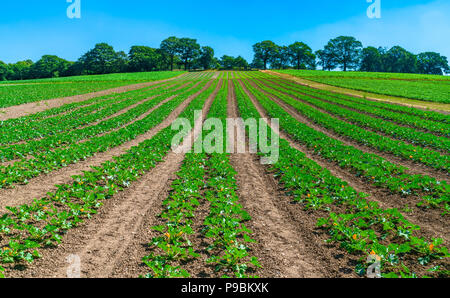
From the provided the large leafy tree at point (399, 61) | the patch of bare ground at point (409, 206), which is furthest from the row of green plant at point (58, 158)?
the large leafy tree at point (399, 61)

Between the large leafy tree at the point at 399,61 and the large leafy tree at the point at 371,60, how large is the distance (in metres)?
5.92

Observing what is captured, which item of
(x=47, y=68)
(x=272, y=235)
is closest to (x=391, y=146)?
(x=272, y=235)

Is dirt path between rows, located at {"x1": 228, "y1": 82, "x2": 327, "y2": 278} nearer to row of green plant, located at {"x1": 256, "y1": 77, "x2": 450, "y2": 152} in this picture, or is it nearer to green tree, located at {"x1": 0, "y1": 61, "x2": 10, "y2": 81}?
row of green plant, located at {"x1": 256, "y1": 77, "x2": 450, "y2": 152}

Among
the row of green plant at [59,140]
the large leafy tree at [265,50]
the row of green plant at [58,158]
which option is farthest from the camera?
the large leafy tree at [265,50]

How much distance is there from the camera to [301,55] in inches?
5492

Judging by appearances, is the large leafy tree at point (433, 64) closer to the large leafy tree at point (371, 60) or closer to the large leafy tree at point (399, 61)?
the large leafy tree at point (399, 61)

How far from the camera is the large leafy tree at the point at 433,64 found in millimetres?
134750

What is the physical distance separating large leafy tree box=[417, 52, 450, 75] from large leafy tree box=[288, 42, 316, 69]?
63193mm

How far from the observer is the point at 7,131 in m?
17.0

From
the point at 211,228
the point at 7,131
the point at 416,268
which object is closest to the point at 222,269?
the point at 211,228

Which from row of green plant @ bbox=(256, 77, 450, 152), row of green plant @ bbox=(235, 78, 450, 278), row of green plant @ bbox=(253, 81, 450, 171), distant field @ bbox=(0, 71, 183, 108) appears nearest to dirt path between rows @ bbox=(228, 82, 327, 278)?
row of green plant @ bbox=(235, 78, 450, 278)

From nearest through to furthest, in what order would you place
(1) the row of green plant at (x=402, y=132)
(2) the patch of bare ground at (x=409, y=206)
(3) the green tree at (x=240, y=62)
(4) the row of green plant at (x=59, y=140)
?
(2) the patch of bare ground at (x=409, y=206) → (4) the row of green plant at (x=59, y=140) → (1) the row of green plant at (x=402, y=132) → (3) the green tree at (x=240, y=62)

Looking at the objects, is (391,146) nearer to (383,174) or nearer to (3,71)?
(383,174)

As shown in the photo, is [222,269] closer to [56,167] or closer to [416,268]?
[416,268]
